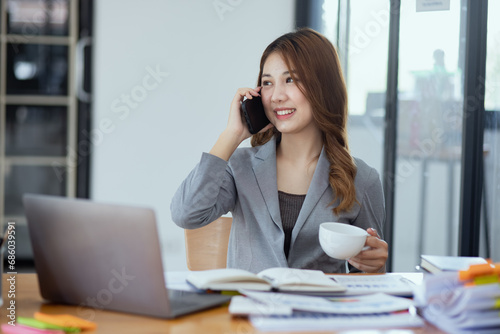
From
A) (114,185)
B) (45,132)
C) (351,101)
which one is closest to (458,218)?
(351,101)

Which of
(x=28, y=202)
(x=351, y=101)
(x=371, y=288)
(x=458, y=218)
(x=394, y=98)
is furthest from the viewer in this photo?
(x=351, y=101)

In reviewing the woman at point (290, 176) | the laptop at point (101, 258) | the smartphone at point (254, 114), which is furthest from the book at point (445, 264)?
the smartphone at point (254, 114)

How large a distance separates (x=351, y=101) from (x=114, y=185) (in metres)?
1.79

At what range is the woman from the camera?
5.18ft

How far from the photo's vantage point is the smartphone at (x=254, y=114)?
1.72m

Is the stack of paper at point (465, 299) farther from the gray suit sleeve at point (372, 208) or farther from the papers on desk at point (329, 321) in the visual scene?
the gray suit sleeve at point (372, 208)

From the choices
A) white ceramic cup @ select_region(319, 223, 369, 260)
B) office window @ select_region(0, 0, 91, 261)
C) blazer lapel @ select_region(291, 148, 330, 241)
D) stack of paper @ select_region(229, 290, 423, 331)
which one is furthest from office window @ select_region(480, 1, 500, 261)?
office window @ select_region(0, 0, 91, 261)

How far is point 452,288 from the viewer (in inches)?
36.7

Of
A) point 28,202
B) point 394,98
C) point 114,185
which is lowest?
point 114,185

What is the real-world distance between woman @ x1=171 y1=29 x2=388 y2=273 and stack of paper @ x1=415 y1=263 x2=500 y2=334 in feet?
1.98

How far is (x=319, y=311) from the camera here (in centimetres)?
96

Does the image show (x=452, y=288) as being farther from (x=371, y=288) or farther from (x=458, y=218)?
(x=458, y=218)

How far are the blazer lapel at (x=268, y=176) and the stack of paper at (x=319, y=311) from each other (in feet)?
1.85

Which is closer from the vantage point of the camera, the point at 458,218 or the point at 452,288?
the point at 452,288
